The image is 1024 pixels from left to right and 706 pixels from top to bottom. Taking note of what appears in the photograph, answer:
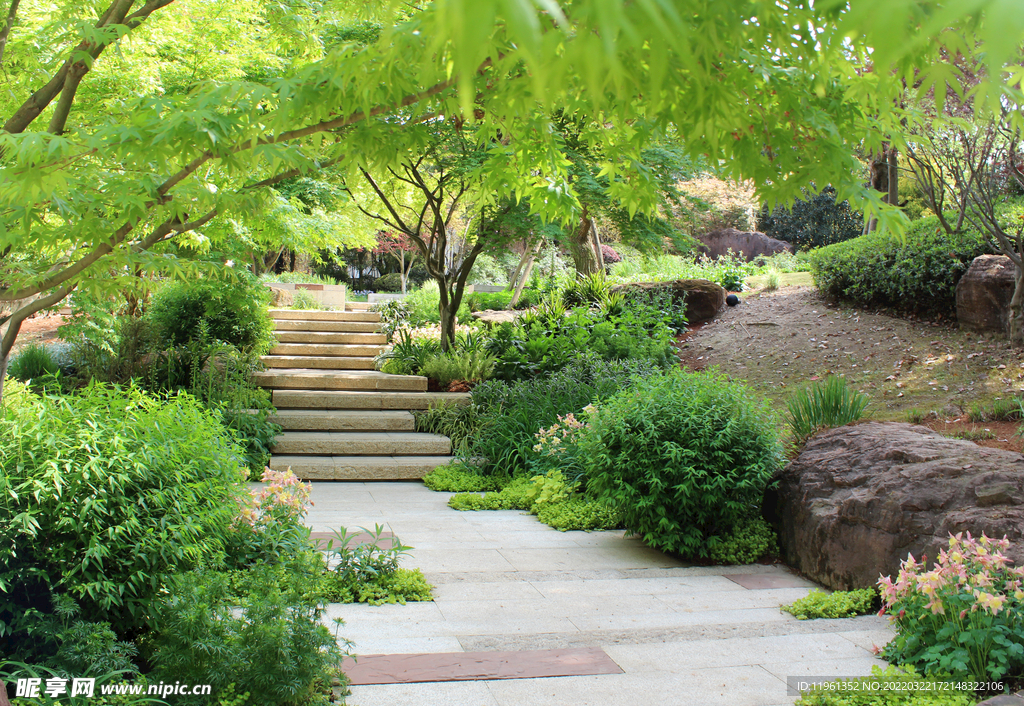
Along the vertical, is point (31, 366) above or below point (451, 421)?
above

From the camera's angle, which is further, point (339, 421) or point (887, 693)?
point (339, 421)

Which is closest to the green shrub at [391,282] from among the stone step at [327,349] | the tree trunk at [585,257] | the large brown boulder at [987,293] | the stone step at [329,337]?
the tree trunk at [585,257]

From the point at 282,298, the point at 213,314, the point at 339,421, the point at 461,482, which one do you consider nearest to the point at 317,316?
the point at 282,298

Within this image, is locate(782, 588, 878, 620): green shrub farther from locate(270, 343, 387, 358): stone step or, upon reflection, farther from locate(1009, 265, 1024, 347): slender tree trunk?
locate(270, 343, 387, 358): stone step

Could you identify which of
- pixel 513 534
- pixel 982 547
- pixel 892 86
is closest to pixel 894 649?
pixel 982 547

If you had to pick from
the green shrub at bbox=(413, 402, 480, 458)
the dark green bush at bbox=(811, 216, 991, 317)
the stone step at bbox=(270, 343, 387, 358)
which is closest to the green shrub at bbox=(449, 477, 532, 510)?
the green shrub at bbox=(413, 402, 480, 458)

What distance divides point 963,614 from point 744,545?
196 centimetres

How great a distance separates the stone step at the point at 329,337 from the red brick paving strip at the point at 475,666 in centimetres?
951

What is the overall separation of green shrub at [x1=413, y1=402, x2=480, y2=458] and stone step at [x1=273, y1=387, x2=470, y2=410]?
0.16 m

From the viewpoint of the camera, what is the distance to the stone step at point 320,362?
404 inches

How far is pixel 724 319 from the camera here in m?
12.0

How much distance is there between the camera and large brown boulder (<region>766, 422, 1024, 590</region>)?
350 cm

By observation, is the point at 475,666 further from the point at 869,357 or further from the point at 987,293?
the point at 987,293

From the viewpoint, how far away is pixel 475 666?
9.66ft
